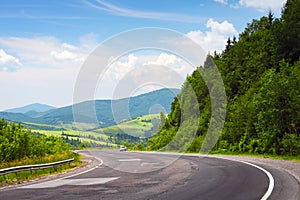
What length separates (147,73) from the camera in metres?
32.0

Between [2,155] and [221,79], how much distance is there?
156 ft

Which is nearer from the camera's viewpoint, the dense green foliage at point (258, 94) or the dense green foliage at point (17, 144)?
the dense green foliage at point (17, 144)

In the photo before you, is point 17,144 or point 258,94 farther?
point 258,94

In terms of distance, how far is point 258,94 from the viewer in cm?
3303

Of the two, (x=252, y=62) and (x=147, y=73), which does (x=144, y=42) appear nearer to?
(x=147, y=73)

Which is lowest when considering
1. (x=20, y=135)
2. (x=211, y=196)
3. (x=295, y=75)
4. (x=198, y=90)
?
(x=211, y=196)

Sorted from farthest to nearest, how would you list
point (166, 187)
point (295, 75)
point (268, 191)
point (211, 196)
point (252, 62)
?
1. point (252, 62)
2. point (295, 75)
3. point (166, 187)
4. point (268, 191)
5. point (211, 196)

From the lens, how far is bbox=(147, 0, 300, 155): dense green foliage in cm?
3135

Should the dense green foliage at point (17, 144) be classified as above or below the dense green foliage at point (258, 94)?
below

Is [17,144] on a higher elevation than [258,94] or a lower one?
lower

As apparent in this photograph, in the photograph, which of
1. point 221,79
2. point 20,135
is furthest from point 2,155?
point 221,79

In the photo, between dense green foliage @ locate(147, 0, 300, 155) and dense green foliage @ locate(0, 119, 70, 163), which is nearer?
dense green foliage @ locate(0, 119, 70, 163)

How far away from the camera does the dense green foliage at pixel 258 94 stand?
31345mm

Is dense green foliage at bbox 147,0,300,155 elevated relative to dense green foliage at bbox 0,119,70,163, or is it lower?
elevated
